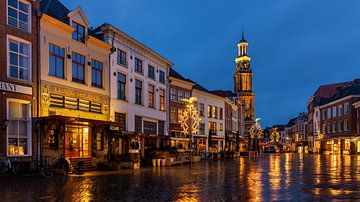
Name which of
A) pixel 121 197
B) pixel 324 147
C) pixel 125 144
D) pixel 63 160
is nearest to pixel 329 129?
pixel 324 147

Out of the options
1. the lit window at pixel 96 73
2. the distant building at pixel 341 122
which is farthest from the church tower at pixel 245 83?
the lit window at pixel 96 73

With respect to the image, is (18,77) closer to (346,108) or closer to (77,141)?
(77,141)

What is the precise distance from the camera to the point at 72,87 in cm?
2766

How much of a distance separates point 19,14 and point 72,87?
20.5 ft

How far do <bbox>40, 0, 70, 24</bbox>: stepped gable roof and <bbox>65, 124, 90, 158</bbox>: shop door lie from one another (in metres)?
7.42

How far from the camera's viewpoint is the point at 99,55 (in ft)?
103

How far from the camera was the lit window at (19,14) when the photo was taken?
2276cm

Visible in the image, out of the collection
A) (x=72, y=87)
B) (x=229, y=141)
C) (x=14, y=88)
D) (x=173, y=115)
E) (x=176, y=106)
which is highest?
(x=72, y=87)

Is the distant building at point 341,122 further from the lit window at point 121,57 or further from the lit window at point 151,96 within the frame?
the lit window at point 121,57

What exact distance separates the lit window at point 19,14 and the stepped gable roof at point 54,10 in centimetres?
200

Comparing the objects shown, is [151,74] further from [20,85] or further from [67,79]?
[20,85]

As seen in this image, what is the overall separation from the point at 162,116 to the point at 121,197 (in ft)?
98.5

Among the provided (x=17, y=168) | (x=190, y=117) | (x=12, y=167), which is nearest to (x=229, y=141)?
(x=190, y=117)

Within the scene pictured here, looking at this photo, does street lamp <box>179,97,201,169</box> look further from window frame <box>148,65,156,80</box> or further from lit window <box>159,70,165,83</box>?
lit window <box>159,70,165,83</box>
